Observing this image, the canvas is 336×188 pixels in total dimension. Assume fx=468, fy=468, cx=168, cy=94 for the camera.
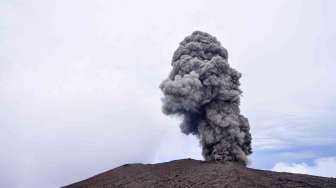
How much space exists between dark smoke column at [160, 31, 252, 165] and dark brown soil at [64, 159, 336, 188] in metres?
4.24

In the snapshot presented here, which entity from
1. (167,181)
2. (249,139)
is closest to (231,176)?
(167,181)

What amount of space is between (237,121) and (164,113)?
8.48 meters

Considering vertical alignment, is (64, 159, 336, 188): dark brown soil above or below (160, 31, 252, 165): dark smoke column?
below

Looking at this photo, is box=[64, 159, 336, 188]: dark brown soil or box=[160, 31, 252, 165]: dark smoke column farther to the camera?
box=[160, 31, 252, 165]: dark smoke column

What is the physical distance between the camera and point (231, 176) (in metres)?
39.5

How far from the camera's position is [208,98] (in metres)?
51.6

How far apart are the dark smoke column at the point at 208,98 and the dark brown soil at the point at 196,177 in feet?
13.9

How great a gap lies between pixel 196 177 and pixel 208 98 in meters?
13.0

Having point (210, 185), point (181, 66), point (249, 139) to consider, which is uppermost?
point (181, 66)

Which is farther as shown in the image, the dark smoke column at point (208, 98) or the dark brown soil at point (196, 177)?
the dark smoke column at point (208, 98)

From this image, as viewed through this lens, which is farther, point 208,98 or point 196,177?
point 208,98

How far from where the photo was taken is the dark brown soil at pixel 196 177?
3900 cm

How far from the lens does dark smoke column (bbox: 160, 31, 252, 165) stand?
50.4 meters

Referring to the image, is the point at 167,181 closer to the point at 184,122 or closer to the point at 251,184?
the point at 251,184
